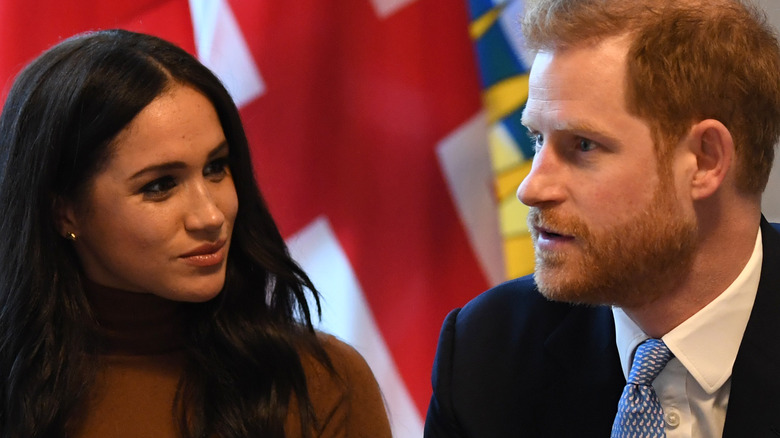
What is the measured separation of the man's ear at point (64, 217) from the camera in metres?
1.52

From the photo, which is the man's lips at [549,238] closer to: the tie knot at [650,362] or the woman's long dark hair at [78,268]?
the tie knot at [650,362]

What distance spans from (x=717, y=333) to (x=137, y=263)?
0.91 meters

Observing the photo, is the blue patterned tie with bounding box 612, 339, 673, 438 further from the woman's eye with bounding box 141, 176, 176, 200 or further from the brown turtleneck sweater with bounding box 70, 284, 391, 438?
the woman's eye with bounding box 141, 176, 176, 200

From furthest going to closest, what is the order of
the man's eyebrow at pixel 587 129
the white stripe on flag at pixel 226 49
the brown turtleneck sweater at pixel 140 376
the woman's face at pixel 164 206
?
the white stripe on flag at pixel 226 49
the brown turtleneck sweater at pixel 140 376
the woman's face at pixel 164 206
the man's eyebrow at pixel 587 129

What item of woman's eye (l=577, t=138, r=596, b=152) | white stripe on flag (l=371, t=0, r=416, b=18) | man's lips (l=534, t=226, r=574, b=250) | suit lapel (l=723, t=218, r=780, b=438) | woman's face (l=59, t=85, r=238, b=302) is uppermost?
white stripe on flag (l=371, t=0, r=416, b=18)

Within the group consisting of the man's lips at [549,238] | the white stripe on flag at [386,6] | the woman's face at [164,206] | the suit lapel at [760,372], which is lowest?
the suit lapel at [760,372]

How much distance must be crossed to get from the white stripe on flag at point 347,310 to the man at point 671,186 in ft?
2.34

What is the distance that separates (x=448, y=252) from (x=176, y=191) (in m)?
0.84

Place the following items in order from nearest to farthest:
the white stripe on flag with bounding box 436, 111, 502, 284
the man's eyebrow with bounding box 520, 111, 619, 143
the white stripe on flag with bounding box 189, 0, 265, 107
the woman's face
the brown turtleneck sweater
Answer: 1. the man's eyebrow with bounding box 520, 111, 619, 143
2. the woman's face
3. the brown turtleneck sweater
4. the white stripe on flag with bounding box 189, 0, 265, 107
5. the white stripe on flag with bounding box 436, 111, 502, 284

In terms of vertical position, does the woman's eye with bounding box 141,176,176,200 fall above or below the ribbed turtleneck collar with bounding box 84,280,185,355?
above

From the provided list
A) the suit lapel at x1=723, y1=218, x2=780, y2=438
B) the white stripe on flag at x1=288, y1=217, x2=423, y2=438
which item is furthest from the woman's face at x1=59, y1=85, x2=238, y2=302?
the suit lapel at x1=723, y1=218, x2=780, y2=438

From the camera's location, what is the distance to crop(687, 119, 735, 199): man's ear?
1.35 m

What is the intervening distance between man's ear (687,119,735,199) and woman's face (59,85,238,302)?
0.74m

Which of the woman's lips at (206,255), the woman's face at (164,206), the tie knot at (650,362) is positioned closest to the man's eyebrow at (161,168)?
the woman's face at (164,206)
